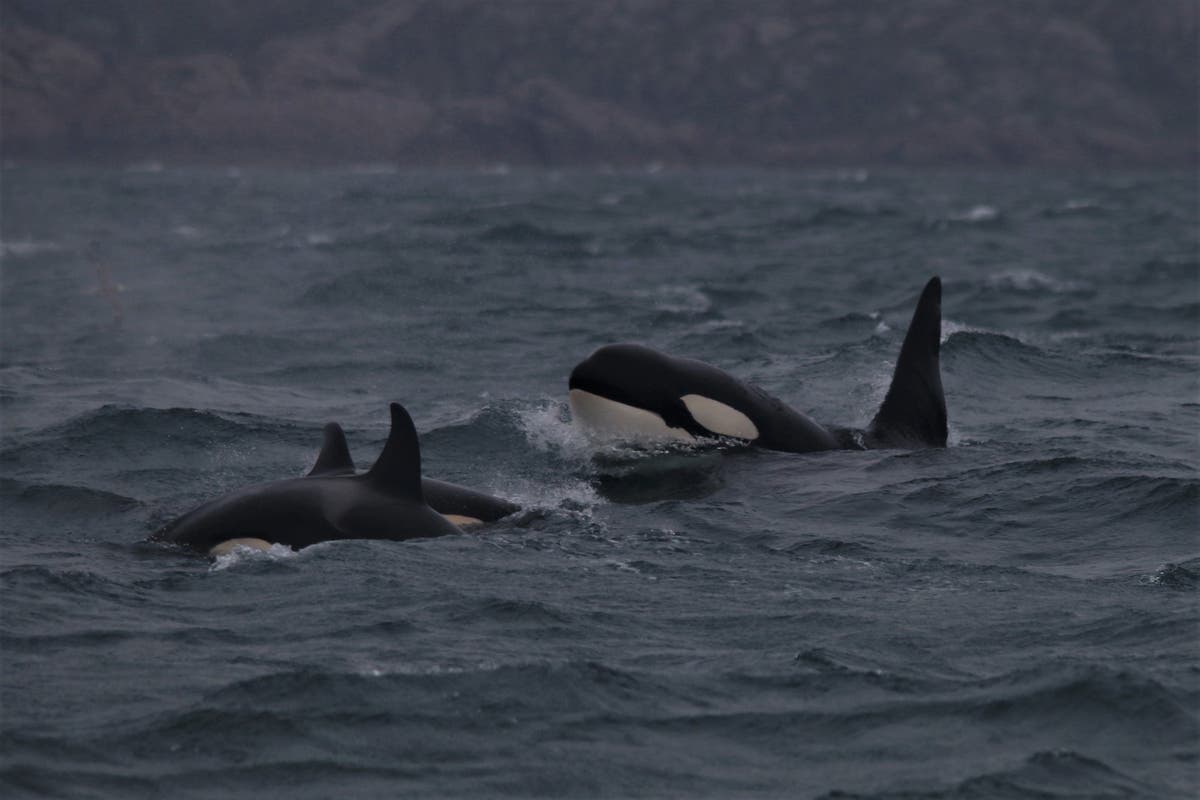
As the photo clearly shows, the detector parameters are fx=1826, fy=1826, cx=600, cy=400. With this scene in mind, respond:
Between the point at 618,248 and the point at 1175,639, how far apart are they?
32.9 m

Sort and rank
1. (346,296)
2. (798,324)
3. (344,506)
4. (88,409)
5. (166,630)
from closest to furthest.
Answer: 1. (166,630)
2. (344,506)
3. (88,409)
4. (798,324)
5. (346,296)

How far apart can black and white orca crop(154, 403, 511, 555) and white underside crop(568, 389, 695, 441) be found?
2766mm

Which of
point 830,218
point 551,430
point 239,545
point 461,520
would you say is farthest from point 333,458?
point 830,218

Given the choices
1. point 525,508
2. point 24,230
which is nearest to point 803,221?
point 24,230

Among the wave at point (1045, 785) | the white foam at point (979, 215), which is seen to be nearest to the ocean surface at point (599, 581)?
the wave at point (1045, 785)

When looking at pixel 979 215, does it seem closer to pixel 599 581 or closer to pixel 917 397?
pixel 917 397

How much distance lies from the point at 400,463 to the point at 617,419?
129 inches

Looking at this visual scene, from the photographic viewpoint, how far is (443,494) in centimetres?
1188

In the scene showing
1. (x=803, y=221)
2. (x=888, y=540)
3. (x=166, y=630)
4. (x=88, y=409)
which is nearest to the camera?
(x=166, y=630)

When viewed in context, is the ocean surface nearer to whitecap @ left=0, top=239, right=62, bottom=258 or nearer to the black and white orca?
the black and white orca

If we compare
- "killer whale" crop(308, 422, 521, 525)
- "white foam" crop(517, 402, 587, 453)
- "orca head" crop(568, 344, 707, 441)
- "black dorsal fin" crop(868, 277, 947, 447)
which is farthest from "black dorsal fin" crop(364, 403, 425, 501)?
"black dorsal fin" crop(868, 277, 947, 447)

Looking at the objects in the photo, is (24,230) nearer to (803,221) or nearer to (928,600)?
(803,221)

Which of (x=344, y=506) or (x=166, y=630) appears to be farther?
(x=344, y=506)

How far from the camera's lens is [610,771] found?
284 inches
